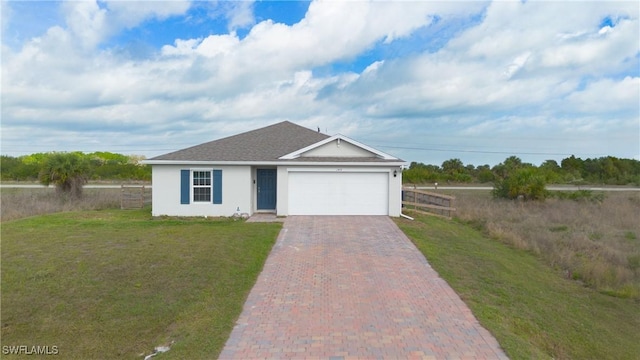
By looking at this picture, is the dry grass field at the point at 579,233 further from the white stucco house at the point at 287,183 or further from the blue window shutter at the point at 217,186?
the blue window shutter at the point at 217,186

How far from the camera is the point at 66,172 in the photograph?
887 inches

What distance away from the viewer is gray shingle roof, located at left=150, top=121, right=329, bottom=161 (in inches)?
684

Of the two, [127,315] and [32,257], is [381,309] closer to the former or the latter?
[127,315]

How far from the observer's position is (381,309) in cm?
661

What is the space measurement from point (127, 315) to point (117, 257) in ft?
11.9

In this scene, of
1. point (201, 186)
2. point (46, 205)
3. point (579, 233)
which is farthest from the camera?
point (46, 205)

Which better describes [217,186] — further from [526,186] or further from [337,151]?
[526,186]

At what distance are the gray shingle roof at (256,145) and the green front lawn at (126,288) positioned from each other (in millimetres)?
4990

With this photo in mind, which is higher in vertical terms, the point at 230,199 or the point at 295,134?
the point at 295,134

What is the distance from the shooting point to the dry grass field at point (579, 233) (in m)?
10.1

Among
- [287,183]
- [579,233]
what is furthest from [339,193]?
[579,233]

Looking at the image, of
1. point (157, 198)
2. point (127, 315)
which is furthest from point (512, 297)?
point (157, 198)

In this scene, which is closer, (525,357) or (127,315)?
(525,357)

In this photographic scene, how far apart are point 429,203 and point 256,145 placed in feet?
30.2
